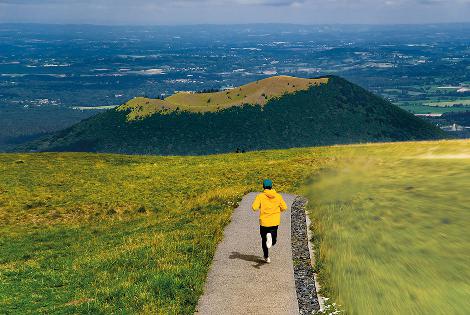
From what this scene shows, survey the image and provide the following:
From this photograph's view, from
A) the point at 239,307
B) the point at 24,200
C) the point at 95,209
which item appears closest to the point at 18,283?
the point at 239,307

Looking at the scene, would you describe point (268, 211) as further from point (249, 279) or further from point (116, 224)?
point (116, 224)

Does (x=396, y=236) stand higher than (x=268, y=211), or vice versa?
(x=268, y=211)

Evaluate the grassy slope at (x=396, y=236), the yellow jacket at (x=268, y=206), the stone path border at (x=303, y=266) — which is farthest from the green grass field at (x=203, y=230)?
the yellow jacket at (x=268, y=206)

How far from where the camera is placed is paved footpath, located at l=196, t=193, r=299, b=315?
1412 cm

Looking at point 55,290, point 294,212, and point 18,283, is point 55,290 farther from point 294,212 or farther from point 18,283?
point 294,212

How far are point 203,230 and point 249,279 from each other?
618 centimetres

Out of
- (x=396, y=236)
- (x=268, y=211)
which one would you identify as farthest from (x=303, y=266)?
(x=396, y=236)

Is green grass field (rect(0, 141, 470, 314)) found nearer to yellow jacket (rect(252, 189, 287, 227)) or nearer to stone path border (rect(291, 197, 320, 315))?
stone path border (rect(291, 197, 320, 315))

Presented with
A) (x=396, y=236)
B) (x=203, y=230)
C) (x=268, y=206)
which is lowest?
(x=203, y=230)

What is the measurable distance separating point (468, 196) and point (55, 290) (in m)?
18.6

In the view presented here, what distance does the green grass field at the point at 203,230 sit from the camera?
49.4 ft

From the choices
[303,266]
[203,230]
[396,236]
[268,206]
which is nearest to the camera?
[303,266]

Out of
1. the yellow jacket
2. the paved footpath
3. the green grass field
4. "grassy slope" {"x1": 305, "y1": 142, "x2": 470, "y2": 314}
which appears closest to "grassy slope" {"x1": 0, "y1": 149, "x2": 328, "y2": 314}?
the green grass field

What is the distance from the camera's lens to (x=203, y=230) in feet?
71.9
